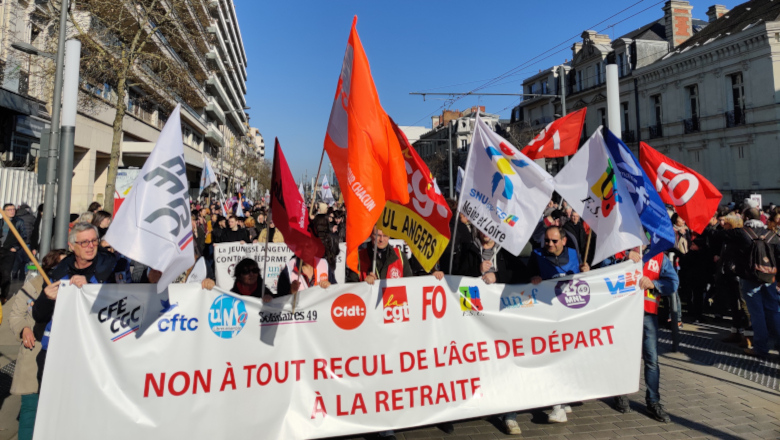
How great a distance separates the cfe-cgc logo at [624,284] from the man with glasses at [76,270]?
4.58 meters

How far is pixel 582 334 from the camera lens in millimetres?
4852

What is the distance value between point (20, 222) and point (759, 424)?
44.5 ft

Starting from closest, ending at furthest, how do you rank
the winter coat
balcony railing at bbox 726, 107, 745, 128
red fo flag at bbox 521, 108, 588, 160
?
the winter coat → red fo flag at bbox 521, 108, 588, 160 → balcony railing at bbox 726, 107, 745, 128

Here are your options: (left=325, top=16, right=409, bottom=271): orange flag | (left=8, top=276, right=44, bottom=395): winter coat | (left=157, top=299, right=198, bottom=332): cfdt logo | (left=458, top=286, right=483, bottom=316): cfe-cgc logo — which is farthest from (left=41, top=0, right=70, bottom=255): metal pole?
(left=458, top=286, right=483, bottom=316): cfe-cgc logo

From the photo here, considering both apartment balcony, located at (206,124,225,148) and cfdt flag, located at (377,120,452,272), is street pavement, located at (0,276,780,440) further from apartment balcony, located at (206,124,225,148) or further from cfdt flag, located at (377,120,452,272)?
apartment balcony, located at (206,124,225,148)

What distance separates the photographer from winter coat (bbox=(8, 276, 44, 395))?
3.64m

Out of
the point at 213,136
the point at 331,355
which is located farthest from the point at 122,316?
the point at 213,136

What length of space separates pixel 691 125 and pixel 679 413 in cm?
3375

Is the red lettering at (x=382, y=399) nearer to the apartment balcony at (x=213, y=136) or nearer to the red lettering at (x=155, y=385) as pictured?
the red lettering at (x=155, y=385)

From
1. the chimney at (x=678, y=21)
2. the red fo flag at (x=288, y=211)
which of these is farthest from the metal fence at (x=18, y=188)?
the chimney at (x=678, y=21)

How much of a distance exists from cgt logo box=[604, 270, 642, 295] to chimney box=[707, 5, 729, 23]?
41.7 m

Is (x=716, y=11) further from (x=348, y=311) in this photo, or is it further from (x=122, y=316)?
(x=122, y=316)

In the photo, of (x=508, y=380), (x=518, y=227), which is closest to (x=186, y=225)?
(x=518, y=227)

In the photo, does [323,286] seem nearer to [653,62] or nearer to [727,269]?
[727,269]
